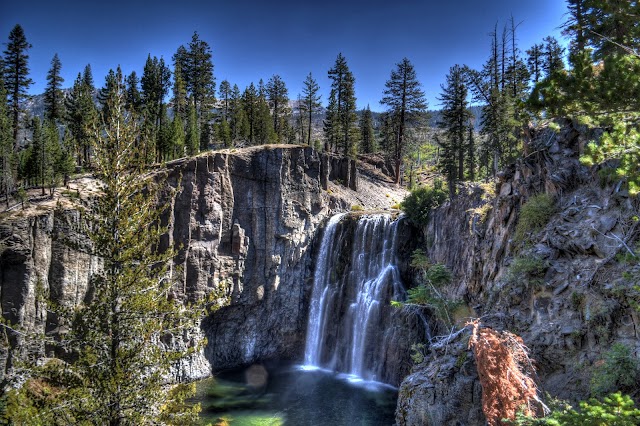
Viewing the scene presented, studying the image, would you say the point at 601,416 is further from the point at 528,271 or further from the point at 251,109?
the point at 251,109

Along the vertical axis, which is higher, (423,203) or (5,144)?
(5,144)

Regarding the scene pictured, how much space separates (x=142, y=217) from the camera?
36.8 feet

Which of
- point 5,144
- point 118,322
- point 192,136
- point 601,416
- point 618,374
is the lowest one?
point 618,374

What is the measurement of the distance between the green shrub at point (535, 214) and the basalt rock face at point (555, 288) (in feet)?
0.51

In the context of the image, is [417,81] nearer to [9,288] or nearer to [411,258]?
[411,258]

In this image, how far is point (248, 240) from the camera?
3275 cm

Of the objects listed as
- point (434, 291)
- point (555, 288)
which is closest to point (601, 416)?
point (555, 288)

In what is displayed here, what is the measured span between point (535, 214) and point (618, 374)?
7.18m

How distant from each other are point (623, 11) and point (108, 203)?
502 inches

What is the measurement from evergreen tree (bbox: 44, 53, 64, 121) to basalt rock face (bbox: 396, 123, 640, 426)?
52316 mm

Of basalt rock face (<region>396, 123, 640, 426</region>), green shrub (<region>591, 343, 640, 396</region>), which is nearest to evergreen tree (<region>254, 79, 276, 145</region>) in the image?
basalt rock face (<region>396, 123, 640, 426</region>)

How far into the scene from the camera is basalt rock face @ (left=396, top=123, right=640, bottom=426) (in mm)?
9719

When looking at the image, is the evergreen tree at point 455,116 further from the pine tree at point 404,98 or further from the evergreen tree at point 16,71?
the evergreen tree at point 16,71

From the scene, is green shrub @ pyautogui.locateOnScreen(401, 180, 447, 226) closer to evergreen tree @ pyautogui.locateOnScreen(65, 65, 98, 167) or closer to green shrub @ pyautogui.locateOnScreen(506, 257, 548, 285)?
green shrub @ pyautogui.locateOnScreen(506, 257, 548, 285)
